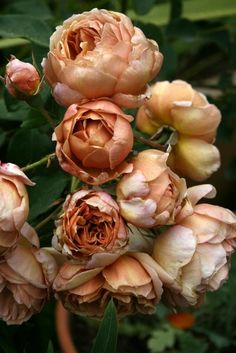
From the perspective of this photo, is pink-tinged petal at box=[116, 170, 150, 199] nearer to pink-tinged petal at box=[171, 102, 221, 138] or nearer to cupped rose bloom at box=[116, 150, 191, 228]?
cupped rose bloom at box=[116, 150, 191, 228]

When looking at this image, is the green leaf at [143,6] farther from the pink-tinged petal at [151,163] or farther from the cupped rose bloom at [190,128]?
the pink-tinged petal at [151,163]

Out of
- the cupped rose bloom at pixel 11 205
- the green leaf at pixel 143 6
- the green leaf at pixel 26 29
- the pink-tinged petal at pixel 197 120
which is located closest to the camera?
the cupped rose bloom at pixel 11 205

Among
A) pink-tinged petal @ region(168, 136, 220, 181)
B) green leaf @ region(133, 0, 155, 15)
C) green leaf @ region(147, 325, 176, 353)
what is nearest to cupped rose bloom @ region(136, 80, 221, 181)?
pink-tinged petal @ region(168, 136, 220, 181)

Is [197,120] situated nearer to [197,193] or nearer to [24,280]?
[197,193]

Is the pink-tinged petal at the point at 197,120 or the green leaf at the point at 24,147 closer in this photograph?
the pink-tinged petal at the point at 197,120

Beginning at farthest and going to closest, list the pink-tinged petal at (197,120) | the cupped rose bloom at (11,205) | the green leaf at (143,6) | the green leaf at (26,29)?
the green leaf at (143,6), the green leaf at (26,29), the pink-tinged petal at (197,120), the cupped rose bloom at (11,205)

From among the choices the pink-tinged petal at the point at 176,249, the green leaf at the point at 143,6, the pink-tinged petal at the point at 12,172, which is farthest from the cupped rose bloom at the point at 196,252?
the green leaf at the point at 143,6
